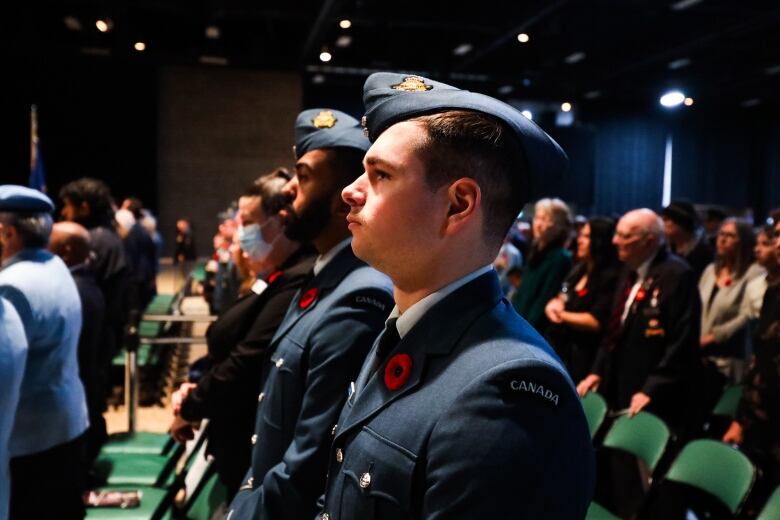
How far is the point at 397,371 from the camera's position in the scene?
100 centimetres

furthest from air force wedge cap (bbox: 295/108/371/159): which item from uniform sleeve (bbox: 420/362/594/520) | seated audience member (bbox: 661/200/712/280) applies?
seated audience member (bbox: 661/200/712/280)

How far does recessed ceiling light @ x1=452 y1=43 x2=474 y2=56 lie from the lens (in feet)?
42.6

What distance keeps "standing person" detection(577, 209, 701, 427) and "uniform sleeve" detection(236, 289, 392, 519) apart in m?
2.11

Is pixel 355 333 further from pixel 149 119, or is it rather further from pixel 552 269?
pixel 149 119

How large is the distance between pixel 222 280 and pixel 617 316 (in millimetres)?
3136

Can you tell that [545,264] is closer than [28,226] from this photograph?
No

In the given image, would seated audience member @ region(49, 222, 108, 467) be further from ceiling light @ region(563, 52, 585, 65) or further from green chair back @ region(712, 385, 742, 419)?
ceiling light @ region(563, 52, 585, 65)

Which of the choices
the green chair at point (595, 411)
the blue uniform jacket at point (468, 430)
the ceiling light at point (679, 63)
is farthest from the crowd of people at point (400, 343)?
the ceiling light at point (679, 63)

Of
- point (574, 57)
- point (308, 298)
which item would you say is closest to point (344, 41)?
point (574, 57)

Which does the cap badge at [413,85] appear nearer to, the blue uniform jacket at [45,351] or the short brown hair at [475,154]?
the short brown hair at [475,154]

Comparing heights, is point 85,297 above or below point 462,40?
below

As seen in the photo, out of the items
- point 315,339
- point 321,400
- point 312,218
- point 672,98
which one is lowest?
point 321,400

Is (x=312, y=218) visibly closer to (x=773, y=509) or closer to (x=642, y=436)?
(x=773, y=509)

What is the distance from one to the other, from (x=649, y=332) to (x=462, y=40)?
9875 millimetres
